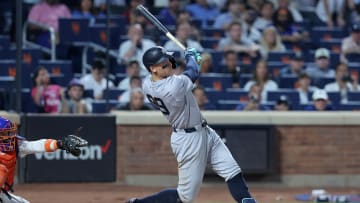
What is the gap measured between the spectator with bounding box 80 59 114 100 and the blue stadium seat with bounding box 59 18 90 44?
0.89 meters

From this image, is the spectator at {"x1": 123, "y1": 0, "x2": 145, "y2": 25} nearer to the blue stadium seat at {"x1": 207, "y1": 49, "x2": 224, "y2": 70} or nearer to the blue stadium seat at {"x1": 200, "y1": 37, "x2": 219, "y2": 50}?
the blue stadium seat at {"x1": 200, "y1": 37, "x2": 219, "y2": 50}

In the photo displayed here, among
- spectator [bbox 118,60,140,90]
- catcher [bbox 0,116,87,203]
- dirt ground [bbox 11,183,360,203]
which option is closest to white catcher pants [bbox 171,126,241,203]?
catcher [bbox 0,116,87,203]

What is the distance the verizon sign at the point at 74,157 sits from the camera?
45.4 feet

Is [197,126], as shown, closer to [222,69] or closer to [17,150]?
[17,150]

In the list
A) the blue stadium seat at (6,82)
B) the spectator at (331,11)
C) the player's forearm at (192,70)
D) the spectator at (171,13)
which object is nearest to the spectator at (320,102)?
the spectator at (171,13)

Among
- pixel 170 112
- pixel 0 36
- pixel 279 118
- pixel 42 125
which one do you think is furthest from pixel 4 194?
pixel 0 36

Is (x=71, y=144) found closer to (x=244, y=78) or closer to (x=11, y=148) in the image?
(x=11, y=148)

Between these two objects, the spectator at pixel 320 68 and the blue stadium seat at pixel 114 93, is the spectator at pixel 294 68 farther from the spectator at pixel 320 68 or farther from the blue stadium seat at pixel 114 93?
the blue stadium seat at pixel 114 93

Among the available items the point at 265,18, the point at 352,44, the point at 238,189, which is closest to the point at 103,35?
the point at 265,18

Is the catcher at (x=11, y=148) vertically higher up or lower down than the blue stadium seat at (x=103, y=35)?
lower down

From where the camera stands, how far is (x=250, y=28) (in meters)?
16.8

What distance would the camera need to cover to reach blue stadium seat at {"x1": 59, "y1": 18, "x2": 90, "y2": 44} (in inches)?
615

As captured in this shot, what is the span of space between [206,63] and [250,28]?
1.76 m

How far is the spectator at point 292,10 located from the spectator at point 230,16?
0.68 m
